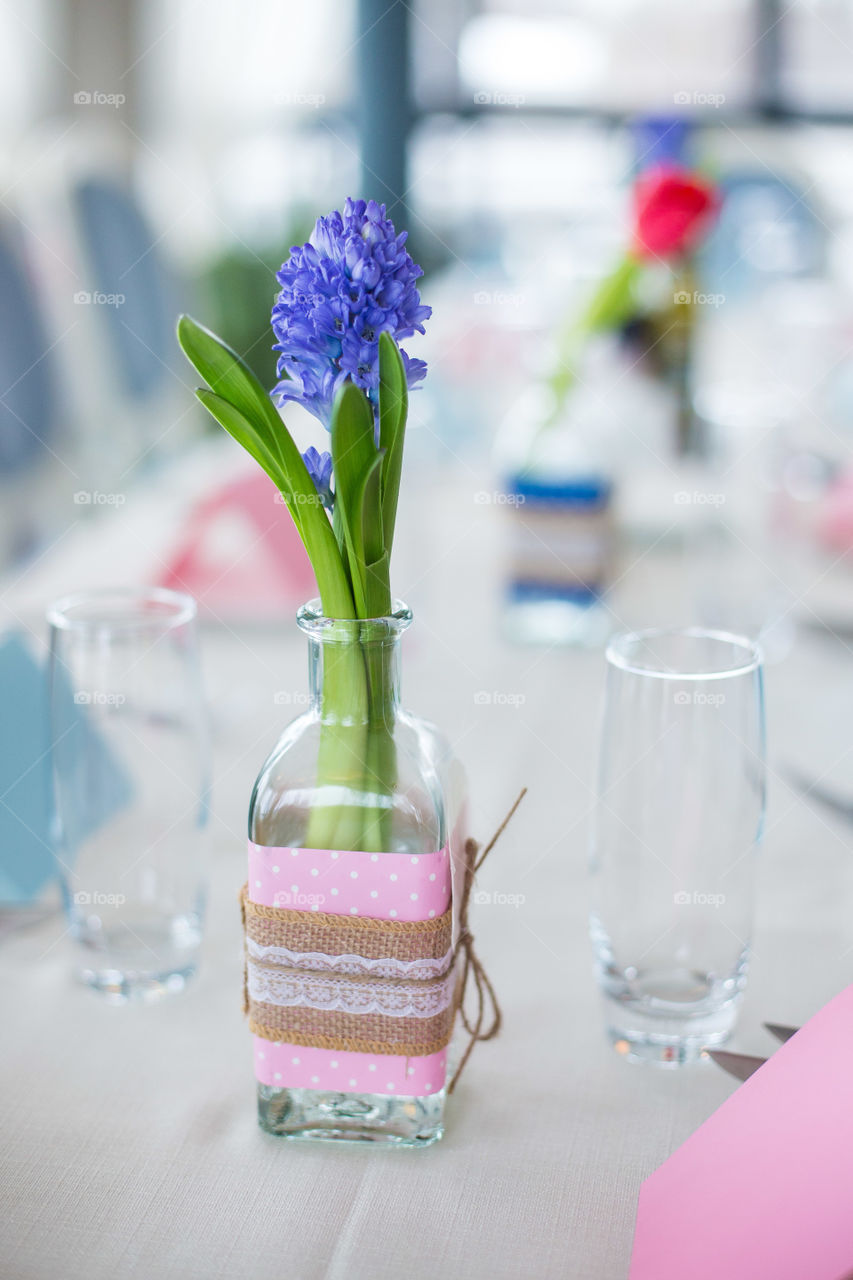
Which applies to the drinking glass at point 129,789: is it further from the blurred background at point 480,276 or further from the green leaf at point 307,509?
the blurred background at point 480,276

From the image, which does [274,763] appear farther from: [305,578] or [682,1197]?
[305,578]

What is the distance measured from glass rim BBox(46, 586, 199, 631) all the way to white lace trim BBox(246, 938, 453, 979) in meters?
0.17

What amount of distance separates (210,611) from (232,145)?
409cm

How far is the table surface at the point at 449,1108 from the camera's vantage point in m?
0.42

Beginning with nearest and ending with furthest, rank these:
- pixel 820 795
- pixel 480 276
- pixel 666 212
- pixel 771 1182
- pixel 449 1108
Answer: pixel 771 1182, pixel 449 1108, pixel 820 795, pixel 666 212, pixel 480 276

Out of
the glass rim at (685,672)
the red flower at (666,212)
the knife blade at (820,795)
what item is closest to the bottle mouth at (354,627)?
the glass rim at (685,672)

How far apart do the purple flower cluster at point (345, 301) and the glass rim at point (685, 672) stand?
0.55ft

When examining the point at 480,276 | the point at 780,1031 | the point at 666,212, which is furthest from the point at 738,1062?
the point at 480,276

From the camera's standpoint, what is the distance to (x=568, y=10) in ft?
13.3

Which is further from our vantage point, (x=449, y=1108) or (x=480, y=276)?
(x=480, y=276)

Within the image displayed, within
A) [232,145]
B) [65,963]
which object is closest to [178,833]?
[65,963]

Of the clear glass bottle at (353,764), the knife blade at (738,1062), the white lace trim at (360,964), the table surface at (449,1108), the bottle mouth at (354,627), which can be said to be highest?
the bottle mouth at (354,627)

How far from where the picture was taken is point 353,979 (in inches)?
17.9

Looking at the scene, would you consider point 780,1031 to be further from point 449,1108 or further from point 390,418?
point 390,418
